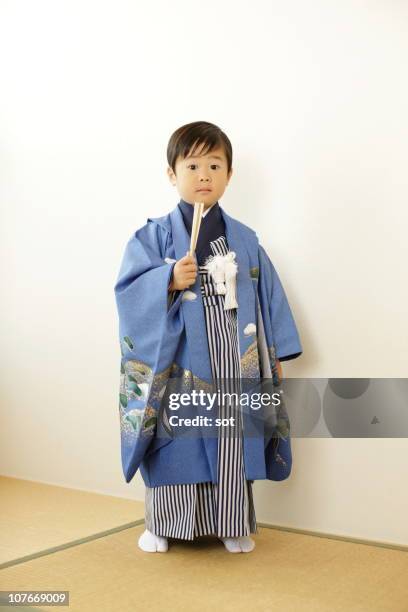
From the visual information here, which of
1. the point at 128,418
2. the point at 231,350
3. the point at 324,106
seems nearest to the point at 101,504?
the point at 128,418

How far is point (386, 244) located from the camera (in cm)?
238

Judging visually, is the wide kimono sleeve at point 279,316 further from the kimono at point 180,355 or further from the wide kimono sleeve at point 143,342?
the wide kimono sleeve at point 143,342

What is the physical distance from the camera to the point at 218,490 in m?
2.28

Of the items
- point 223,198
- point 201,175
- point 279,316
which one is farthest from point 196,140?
point 279,316

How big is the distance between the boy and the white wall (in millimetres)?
220

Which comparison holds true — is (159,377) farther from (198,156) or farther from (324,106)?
(324,106)

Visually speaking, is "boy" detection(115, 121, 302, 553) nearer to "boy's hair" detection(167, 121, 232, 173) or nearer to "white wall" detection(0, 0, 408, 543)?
"boy's hair" detection(167, 121, 232, 173)

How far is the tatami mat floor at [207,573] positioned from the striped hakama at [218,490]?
82 millimetres

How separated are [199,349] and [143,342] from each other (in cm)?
18

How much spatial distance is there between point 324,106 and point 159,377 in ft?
3.55

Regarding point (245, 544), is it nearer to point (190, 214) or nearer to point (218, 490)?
point (218, 490)

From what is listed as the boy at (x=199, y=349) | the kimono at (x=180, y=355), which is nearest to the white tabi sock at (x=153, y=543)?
the boy at (x=199, y=349)

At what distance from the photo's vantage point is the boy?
90.2 inches

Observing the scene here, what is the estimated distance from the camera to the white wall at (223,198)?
2398mm
